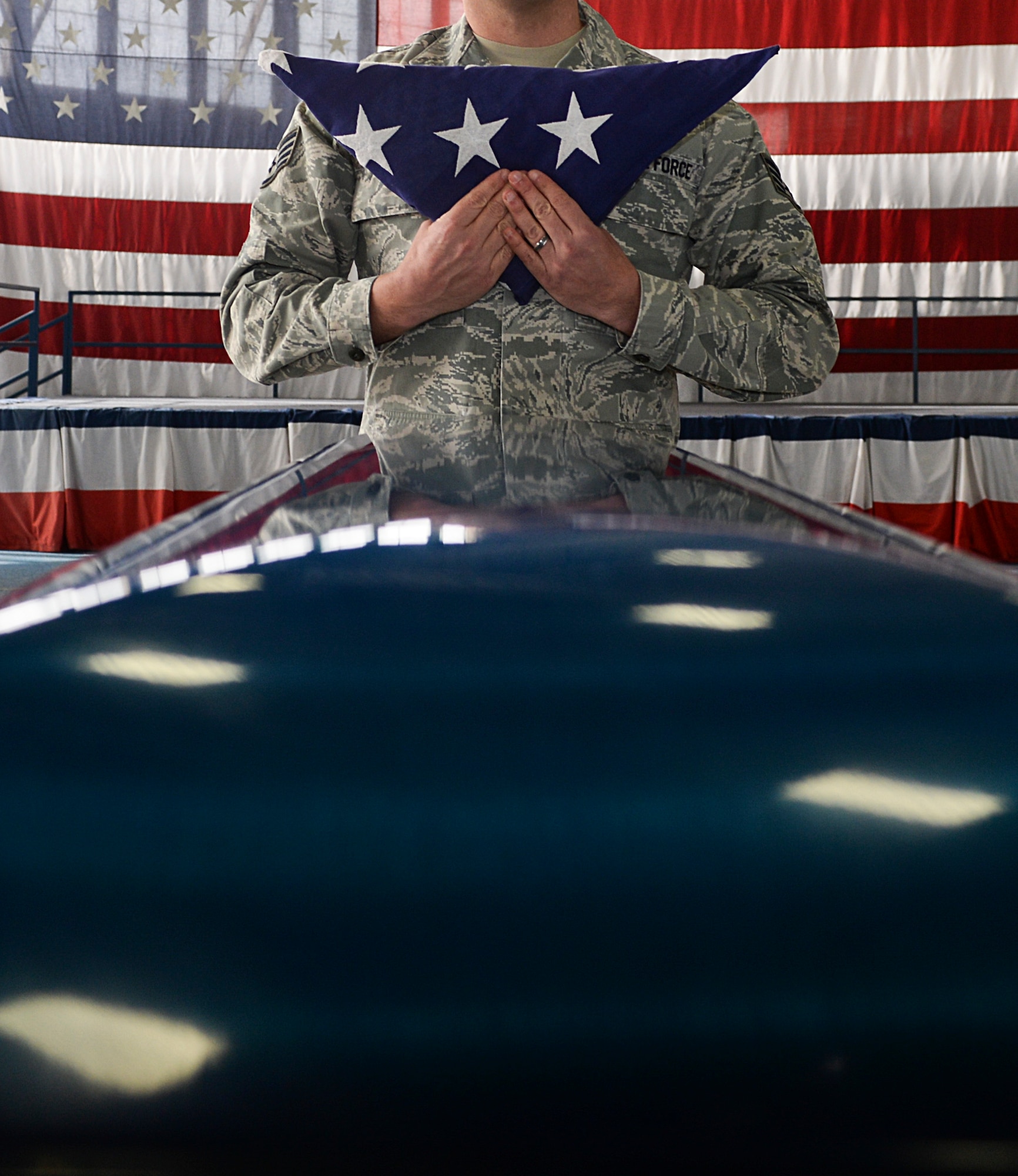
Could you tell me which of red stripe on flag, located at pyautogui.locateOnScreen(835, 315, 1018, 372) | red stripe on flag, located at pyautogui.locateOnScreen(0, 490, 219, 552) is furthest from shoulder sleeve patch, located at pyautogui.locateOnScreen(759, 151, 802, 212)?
red stripe on flag, located at pyautogui.locateOnScreen(835, 315, 1018, 372)

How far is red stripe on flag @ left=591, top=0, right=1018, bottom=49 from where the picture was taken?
16.2ft

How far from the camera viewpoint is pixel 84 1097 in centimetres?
10

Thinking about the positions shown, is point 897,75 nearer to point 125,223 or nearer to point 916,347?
point 916,347

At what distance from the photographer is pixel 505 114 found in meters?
0.61

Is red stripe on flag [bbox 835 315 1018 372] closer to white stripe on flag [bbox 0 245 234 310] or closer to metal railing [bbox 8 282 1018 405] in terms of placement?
metal railing [bbox 8 282 1018 405]

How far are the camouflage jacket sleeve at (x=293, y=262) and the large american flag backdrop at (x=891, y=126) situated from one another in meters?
4.75

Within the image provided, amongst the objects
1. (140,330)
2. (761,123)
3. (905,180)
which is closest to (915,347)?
(905,180)

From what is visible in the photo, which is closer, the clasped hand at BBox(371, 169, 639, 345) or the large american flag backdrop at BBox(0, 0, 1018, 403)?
the clasped hand at BBox(371, 169, 639, 345)

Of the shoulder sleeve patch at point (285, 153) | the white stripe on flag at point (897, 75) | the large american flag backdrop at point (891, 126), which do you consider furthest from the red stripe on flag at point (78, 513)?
the white stripe on flag at point (897, 75)

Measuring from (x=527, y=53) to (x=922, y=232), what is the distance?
4.94 m

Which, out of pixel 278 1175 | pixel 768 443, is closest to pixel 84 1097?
pixel 278 1175

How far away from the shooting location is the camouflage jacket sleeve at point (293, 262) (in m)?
0.69

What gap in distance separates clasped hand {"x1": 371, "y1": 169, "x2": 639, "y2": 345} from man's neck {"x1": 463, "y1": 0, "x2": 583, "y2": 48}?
9.7 inches

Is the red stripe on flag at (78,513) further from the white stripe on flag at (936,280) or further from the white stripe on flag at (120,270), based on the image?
the white stripe on flag at (936,280)
